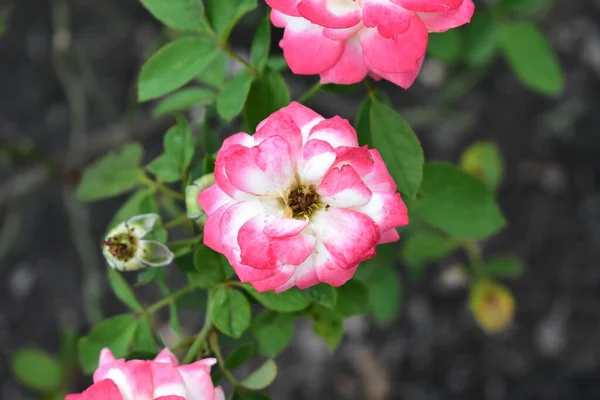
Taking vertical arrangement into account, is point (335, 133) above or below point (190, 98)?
above

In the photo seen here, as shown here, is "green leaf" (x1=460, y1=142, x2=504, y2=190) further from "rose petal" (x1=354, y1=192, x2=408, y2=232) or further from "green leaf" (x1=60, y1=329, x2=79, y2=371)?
"green leaf" (x1=60, y1=329, x2=79, y2=371)

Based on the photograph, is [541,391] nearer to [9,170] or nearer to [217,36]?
[217,36]

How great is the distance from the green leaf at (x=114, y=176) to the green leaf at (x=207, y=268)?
27 cm

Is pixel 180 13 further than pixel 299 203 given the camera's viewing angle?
Yes

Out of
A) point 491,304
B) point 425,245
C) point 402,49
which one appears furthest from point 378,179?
point 491,304

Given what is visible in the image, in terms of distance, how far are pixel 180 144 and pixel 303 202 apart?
25cm

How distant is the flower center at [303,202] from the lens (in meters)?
0.75

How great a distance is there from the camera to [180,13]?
2.95 feet

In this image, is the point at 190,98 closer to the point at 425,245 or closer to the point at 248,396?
the point at 248,396

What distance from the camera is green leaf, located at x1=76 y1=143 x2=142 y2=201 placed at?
1098mm

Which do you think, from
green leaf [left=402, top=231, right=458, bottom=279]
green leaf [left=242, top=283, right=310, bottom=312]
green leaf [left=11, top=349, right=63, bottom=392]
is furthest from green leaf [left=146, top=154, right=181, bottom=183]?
green leaf [left=11, top=349, right=63, bottom=392]

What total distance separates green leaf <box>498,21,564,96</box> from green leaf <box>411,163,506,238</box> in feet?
1.81

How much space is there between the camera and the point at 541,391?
6.39ft

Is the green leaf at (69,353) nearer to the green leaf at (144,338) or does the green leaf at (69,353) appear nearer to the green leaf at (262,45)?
the green leaf at (144,338)
